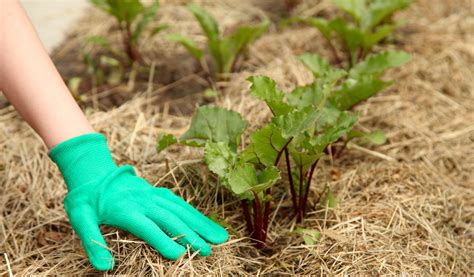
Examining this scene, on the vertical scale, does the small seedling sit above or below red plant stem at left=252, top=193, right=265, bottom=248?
above

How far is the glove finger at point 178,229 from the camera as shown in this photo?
141cm

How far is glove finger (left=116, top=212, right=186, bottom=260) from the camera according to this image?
139 cm

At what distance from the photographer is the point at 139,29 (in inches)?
88.1

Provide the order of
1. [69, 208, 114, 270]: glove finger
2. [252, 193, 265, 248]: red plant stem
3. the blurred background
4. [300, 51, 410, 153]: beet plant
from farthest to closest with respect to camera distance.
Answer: the blurred background < [300, 51, 410, 153]: beet plant < [252, 193, 265, 248]: red plant stem < [69, 208, 114, 270]: glove finger

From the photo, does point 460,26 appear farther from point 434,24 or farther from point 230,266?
point 230,266

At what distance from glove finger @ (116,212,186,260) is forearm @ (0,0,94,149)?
31cm

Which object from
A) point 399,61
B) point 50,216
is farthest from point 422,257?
point 50,216

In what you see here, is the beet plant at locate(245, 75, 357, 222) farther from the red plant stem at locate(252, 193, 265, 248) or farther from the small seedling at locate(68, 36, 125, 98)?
the small seedling at locate(68, 36, 125, 98)

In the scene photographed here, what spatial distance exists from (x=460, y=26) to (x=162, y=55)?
4.56 feet

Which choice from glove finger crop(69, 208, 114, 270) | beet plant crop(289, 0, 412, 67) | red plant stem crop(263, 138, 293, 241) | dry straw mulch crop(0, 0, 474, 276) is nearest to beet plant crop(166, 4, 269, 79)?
dry straw mulch crop(0, 0, 474, 276)

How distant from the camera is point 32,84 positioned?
1.53 m

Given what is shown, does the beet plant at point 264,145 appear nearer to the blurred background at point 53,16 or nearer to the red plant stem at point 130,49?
the red plant stem at point 130,49

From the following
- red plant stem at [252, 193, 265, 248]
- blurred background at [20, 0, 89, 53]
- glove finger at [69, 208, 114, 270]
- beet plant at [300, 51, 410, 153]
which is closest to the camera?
glove finger at [69, 208, 114, 270]

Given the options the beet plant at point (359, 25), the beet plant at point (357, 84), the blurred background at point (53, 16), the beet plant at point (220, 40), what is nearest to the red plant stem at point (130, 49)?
the beet plant at point (220, 40)
